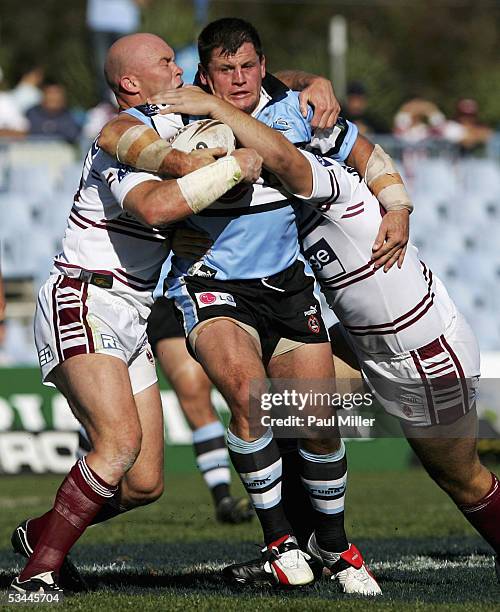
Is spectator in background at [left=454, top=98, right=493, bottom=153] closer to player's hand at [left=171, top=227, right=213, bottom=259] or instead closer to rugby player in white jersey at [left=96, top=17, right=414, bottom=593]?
rugby player in white jersey at [left=96, top=17, right=414, bottom=593]

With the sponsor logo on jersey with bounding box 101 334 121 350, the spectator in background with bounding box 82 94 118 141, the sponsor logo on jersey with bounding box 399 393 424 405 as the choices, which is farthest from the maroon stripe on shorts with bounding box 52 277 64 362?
the spectator in background with bounding box 82 94 118 141

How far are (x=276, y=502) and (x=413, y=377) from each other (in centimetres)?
98

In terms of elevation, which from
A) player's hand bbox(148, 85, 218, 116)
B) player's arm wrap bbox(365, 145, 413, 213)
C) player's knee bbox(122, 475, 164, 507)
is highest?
player's hand bbox(148, 85, 218, 116)

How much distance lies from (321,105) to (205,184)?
1071 millimetres

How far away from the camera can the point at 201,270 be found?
6.53 metres

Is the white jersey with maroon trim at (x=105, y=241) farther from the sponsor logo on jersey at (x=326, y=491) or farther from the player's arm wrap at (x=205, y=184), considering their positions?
the sponsor logo on jersey at (x=326, y=491)

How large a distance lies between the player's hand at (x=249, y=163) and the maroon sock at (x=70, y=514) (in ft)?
5.12

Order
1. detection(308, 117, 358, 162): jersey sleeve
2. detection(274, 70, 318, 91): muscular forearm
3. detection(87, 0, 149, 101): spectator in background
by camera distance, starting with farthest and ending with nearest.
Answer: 1. detection(87, 0, 149, 101): spectator in background
2. detection(274, 70, 318, 91): muscular forearm
3. detection(308, 117, 358, 162): jersey sleeve

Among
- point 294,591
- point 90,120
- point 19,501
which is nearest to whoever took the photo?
point 294,591

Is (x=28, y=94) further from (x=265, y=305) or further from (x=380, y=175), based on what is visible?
(x=265, y=305)

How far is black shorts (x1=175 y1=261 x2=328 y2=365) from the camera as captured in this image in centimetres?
648

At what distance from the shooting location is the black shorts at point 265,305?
6.48m

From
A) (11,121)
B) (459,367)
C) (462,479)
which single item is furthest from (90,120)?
(462,479)

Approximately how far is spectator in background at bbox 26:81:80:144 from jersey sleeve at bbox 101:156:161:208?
37.2ft
